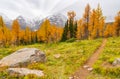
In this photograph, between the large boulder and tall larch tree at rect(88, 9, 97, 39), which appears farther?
tall larch tree at rect(88, 9, 97, 39)

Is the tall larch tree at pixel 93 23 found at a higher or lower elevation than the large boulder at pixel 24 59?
higher

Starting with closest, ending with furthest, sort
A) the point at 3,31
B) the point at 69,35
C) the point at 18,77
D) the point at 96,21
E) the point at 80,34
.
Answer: the point at 18,77, the point at 96,21, the point at 3,31, the point at 69,35, the point at 80,34

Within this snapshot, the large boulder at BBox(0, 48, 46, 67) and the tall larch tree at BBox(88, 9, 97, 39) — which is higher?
the tall larch tree at BBox(88, 9, 97, 39)

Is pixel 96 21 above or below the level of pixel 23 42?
above

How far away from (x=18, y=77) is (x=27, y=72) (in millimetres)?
1034

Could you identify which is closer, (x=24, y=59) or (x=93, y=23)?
(x=24, y=59)

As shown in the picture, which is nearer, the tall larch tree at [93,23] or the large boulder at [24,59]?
the large boulder at [24,59]

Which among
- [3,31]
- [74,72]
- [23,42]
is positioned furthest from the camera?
[23,42]

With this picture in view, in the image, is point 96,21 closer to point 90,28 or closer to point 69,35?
point 90,28

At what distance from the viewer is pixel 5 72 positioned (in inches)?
680

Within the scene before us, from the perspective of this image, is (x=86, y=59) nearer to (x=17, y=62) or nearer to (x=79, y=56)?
(x=79, y=56)

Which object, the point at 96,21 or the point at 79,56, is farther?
the point at 96,21

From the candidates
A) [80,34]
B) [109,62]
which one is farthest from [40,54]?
[80,34]

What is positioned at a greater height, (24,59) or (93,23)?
(93,23)
